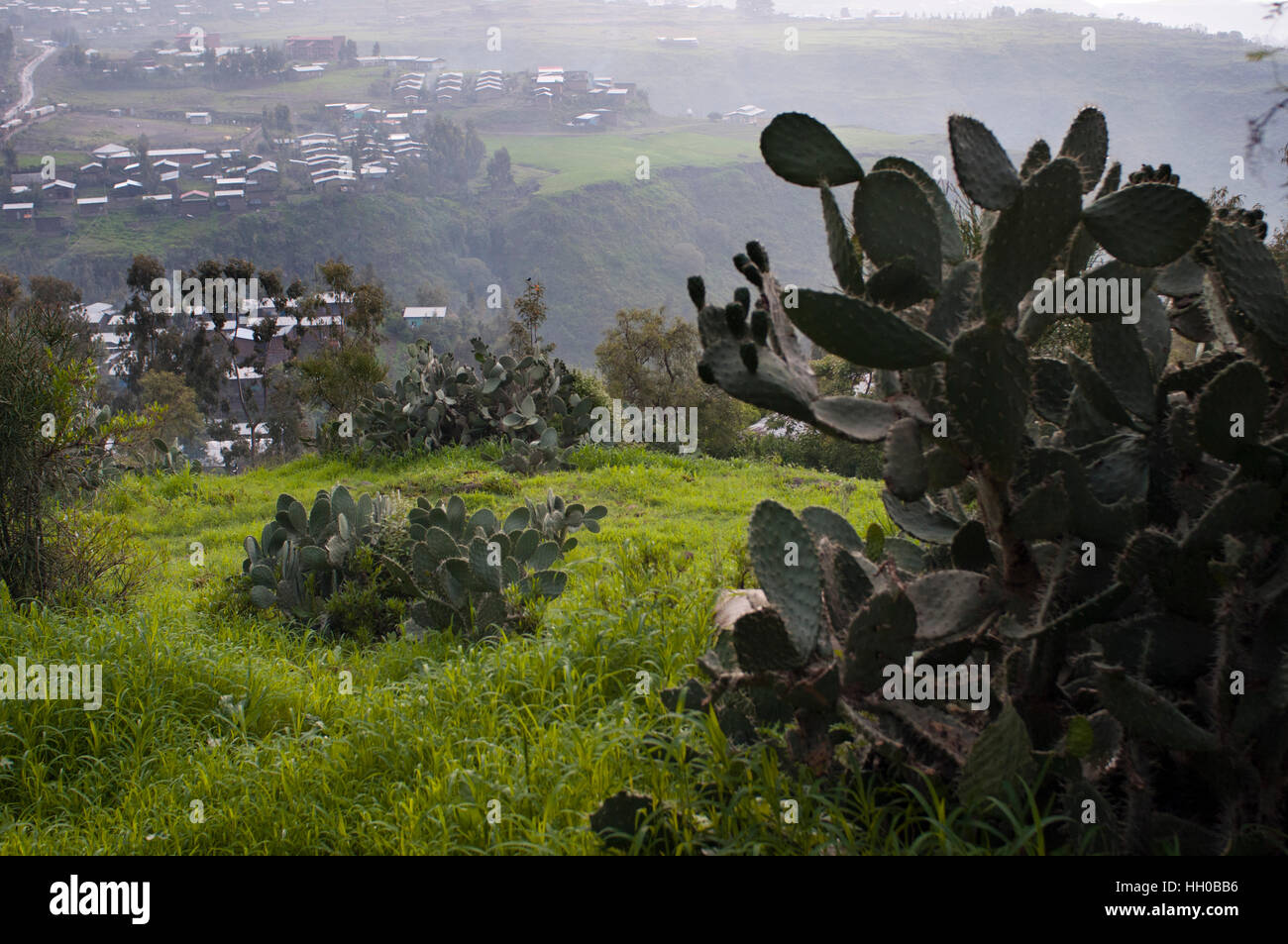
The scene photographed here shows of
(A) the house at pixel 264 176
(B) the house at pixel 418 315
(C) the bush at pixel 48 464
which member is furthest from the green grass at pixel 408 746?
(A) the house at pixel 264 176

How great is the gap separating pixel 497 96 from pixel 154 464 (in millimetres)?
107717

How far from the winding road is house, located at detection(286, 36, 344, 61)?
88.5 feet

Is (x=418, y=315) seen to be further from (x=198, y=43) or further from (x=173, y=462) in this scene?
(x=198, y=43)

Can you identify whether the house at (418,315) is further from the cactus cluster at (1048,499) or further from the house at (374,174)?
the cactus cluster at (1048,499)

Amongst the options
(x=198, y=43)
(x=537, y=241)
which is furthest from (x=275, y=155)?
(x=198, y=43)

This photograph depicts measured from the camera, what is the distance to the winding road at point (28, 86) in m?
80.6

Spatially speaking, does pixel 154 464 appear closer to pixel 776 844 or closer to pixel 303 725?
pixel 303 725

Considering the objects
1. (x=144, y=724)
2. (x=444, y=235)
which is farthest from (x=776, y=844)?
(x=444, y=235)

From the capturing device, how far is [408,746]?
9.01ft

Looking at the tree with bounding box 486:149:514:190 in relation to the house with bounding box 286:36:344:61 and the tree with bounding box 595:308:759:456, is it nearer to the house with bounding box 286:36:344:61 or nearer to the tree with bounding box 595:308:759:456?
the house with bounding box 286:36:344:61

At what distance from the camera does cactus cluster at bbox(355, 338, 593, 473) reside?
35.2 feet

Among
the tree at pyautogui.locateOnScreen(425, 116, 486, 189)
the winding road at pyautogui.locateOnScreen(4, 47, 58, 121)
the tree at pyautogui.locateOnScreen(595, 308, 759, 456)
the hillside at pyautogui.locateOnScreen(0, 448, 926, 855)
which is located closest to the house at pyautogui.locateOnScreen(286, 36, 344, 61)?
the winding road at pyautogui.locateOnScreen(4, 47, 58, 121)

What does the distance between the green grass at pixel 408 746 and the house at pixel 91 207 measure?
207 ft
